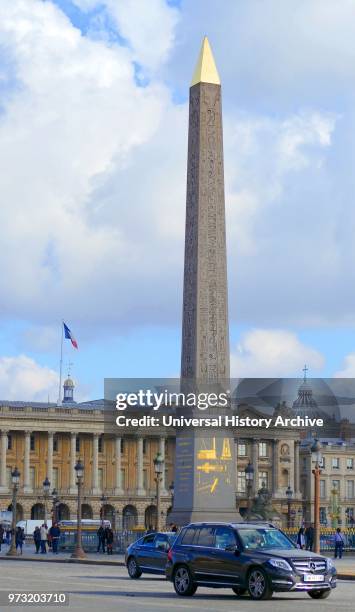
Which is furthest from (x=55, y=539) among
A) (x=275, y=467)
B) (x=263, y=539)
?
(x=275, y=467)

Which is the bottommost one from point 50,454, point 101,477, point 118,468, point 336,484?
point 336,484

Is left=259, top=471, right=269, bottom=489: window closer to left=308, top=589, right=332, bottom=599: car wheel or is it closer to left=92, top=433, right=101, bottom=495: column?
left=92, top=433, right=101, bottom=495: column

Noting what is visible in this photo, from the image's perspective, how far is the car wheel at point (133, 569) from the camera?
3762 cm

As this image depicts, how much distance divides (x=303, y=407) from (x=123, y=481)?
35466 millimetres

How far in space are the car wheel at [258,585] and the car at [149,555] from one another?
10254 mm

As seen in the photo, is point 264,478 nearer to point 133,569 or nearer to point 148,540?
point 148,540

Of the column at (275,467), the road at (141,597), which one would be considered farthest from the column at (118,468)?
the road at (141,597)

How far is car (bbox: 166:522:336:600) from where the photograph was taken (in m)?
26.4

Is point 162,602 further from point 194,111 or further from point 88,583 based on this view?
point 194,111

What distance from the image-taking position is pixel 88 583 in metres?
32.8

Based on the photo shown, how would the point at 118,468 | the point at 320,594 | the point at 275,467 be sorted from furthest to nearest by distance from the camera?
the point at 275,467
the point at 118,468
the point at 320,594

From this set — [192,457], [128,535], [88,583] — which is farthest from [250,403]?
[88,583]

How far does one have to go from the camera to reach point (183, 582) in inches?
1120

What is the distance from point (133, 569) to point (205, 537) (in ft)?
31.4
